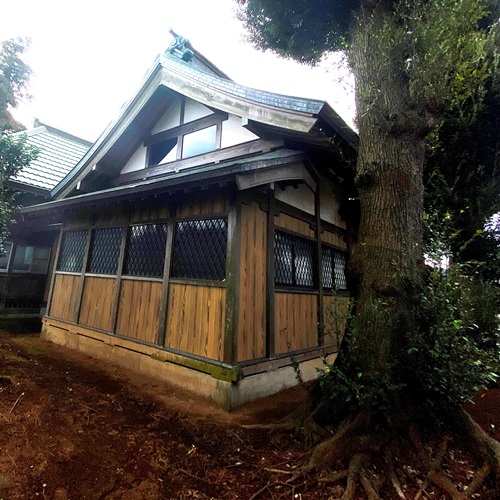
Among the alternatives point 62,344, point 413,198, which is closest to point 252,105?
point 413,198

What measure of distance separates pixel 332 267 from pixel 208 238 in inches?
131

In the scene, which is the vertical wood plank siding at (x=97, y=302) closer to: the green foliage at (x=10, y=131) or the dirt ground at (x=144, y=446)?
the dirt ground at (x=144, y=446)

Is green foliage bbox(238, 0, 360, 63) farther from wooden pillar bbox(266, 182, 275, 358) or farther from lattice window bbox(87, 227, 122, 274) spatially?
lattice window bbox(87, 227, 122, 274)

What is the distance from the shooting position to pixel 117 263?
608 centimetres

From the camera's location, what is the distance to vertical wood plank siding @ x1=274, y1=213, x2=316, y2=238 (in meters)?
5.07

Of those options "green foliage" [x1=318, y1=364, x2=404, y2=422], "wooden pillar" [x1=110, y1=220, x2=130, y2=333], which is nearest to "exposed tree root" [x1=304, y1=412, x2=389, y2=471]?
"green foliage" [x1=318, y1=364, x2=404, y2=422]

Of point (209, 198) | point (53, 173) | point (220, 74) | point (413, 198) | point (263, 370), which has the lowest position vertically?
point (263, 370)

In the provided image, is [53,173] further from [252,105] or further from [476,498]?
[476,498]

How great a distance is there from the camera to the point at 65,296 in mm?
7047

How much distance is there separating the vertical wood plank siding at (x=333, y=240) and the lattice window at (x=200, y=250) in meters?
2.76

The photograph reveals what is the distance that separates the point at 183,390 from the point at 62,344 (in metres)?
4.04

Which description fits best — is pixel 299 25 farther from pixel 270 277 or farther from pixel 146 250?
pixel 146 250

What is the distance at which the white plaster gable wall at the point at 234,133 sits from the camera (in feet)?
18.2

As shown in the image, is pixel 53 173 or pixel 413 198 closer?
pixel 413 198
